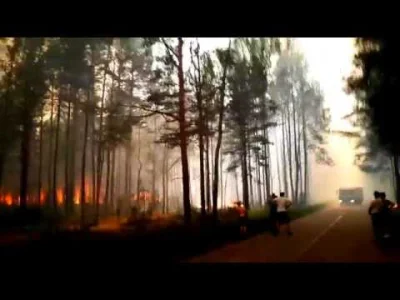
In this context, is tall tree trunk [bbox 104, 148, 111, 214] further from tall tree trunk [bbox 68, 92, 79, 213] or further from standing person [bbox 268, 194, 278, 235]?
standing person [bbox 268, 194, 278, 235]

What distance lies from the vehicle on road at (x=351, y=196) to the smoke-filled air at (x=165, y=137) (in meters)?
0.03

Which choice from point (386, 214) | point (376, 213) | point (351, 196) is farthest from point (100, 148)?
point (386, 214)

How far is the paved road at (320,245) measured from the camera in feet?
21.4

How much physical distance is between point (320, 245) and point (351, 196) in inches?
64.7

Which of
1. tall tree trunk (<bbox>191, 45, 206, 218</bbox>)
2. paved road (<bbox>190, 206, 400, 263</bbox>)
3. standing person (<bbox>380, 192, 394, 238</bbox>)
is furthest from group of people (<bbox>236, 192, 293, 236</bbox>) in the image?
standing person (<bbox>380, 192, 394, 238</bbox>)

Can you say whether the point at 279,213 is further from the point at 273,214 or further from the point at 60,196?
the point at 60,196

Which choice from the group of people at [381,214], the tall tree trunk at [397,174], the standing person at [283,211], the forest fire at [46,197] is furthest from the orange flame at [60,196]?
the tall tree trunk at [397,174]

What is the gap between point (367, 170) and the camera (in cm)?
857

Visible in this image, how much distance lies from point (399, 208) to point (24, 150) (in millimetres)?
5921

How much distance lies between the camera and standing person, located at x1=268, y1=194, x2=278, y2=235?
7.87 metres

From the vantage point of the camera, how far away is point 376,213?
7488 mm
